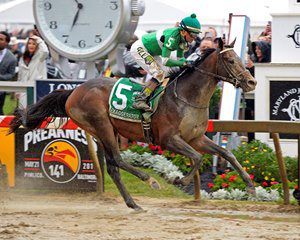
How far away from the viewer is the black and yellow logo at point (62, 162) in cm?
1284

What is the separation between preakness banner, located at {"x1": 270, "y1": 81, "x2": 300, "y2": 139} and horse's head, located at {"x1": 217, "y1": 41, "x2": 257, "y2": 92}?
3.08 metres

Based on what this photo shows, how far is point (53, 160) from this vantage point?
12.9 metres

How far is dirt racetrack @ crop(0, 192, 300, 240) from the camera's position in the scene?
9688mm

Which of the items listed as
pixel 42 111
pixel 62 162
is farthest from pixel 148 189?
pixel 42 111

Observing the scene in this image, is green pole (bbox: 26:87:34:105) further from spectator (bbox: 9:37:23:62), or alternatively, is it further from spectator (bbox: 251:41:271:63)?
spectator (bbox: 9:37:23:62)

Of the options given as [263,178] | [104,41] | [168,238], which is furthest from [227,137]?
[168,238]

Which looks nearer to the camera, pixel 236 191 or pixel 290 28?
pixel 236 191

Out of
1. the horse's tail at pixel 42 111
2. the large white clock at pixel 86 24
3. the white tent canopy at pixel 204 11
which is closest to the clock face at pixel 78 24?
the large white clock at pixel 86 24

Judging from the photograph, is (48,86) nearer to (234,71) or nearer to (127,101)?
(127,101)

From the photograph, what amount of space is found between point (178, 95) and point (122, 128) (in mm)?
787

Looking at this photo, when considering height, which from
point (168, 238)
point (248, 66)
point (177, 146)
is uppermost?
point (248, 66)

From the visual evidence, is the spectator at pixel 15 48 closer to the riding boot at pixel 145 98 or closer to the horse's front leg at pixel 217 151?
the riding boot at pixel 145 98

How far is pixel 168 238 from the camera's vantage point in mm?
9445

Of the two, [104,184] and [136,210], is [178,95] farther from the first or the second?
[104,184]
